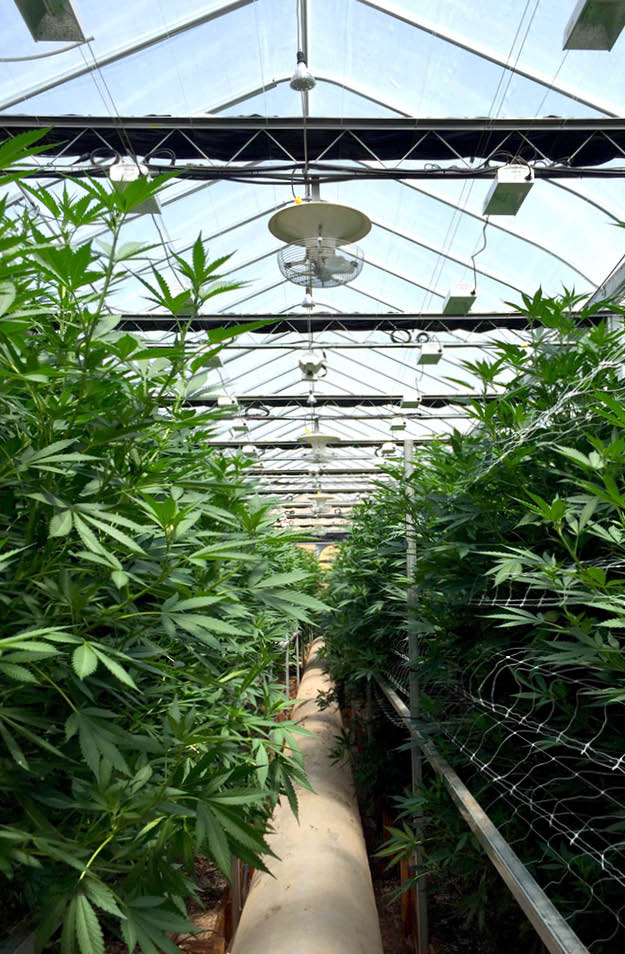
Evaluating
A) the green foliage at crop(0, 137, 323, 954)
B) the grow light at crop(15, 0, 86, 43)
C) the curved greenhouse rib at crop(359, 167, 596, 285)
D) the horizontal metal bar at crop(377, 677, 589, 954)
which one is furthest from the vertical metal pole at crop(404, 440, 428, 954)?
the curved greenhouse rib at crop(359, 167, 596, 285)

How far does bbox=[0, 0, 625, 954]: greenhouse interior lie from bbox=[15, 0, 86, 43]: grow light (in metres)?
0.03

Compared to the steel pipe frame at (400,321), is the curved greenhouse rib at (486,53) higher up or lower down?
higher up

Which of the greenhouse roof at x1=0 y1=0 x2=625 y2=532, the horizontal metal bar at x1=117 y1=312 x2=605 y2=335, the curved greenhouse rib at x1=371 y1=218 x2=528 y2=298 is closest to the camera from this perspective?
the greenhouse roof at x1=0 y1=0 x2=625 y2=532

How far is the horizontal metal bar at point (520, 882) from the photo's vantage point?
118cm

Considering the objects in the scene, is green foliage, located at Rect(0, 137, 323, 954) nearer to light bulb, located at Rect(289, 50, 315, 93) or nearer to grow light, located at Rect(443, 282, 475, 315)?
light bulb, located at Rect(289, 50, 315, 93)

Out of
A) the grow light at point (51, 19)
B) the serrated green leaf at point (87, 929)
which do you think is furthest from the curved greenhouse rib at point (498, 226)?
the serrated green leaf at point (87, 929)

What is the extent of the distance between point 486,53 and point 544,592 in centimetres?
597

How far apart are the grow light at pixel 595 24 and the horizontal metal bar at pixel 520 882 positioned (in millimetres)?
4230

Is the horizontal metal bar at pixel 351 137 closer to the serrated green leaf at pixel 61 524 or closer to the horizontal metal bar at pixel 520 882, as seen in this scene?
the horizontal metal bar at pixel 520 882

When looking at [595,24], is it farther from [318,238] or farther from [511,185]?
[318,238]

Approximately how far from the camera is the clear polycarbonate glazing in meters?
5.83

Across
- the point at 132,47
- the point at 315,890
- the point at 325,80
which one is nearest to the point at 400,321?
the point at 325,80

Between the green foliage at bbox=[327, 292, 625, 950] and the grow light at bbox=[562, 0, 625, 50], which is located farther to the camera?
the grow light at bbox=[562, 0, 625, 50]

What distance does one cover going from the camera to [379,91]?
6.91 metres
